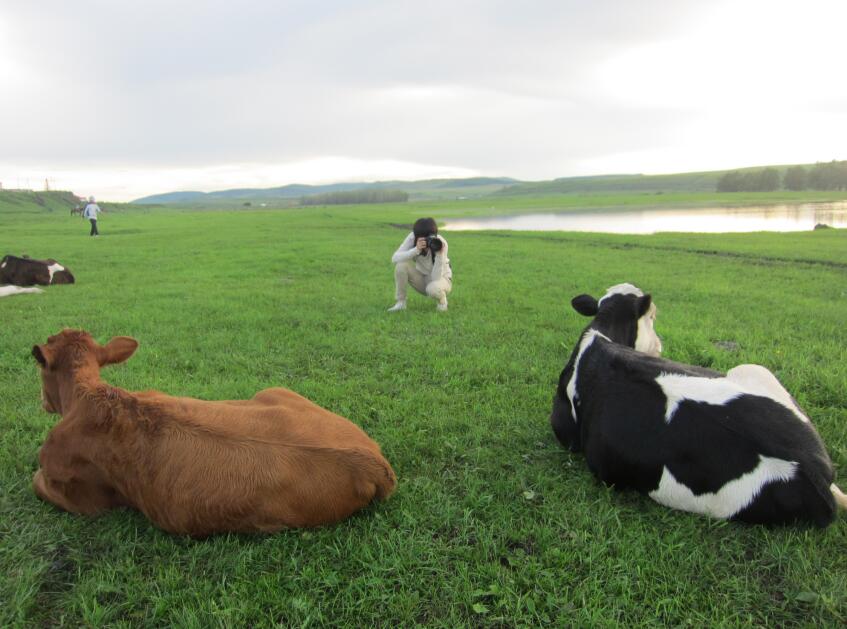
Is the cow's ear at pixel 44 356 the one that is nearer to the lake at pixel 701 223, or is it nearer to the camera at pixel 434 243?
the camera at pixel 434 243

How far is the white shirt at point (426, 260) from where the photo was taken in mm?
8727

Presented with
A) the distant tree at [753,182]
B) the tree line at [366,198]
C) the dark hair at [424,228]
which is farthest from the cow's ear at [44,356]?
the tree line at [366,198]

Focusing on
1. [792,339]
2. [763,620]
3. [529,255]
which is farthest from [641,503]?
[529,255]

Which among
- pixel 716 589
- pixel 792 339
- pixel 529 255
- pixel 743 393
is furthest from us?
pixel 529 255

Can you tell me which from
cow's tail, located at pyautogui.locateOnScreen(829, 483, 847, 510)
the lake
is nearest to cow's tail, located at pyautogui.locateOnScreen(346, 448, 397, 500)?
cow's tail, located at pyautogui.locateOnScreen(829, 483, 847, 510)

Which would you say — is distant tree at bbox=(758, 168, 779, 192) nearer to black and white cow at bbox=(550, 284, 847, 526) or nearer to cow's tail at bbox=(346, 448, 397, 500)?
black and white cow at bbox=(550, 284, 847, 526)

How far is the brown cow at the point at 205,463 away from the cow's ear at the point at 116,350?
0.33 m

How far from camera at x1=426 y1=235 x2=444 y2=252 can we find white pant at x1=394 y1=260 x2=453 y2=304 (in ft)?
1.39

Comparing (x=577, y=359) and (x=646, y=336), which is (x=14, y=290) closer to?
(x=577, y=359)

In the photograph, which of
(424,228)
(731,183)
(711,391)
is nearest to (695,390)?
(711,391)

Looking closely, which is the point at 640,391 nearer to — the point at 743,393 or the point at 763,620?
the point at 743,393

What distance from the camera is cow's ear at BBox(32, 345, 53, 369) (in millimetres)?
3383

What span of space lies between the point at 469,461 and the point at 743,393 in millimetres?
1914

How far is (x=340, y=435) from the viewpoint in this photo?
3176 mm
